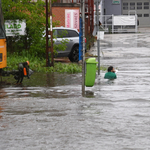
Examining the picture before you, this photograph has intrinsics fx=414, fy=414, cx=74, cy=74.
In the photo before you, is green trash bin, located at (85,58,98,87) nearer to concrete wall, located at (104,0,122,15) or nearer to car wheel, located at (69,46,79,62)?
A: car wheel, located at (69,46,79,62)

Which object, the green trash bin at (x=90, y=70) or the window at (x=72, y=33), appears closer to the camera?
the green trash bin at (x=90, y=70)

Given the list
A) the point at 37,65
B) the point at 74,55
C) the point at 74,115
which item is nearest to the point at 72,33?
the point at 74,55

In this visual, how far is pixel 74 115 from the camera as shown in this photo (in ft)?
27.7

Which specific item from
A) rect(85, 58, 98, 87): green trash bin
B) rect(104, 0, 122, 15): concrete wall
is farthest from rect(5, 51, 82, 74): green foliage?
rect(104, 0, 122, 15): concrete wall

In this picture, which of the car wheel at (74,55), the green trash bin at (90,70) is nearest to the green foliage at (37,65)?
the car wheel at (74,55)

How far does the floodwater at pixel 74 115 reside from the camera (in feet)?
21.2

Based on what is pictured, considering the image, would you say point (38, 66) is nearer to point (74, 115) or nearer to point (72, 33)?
point (72, 33)

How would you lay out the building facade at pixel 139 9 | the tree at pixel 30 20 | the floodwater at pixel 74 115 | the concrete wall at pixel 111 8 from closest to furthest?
the floodwater at pixel 74 115 → the tree at pixel 30 20 → the concrete wall at pixel 111 8 → the building facade at pixel 139 9

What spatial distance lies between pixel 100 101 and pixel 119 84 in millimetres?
3321

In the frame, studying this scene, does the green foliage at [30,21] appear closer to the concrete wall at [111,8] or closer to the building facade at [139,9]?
Answer: the concrete wall at [111,8]

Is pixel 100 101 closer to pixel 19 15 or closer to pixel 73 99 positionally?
pixel 73 99

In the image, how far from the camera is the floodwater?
6.48 metres

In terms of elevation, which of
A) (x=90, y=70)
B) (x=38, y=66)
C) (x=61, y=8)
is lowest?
(x=38, y=66)

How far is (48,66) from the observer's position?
17734mm
